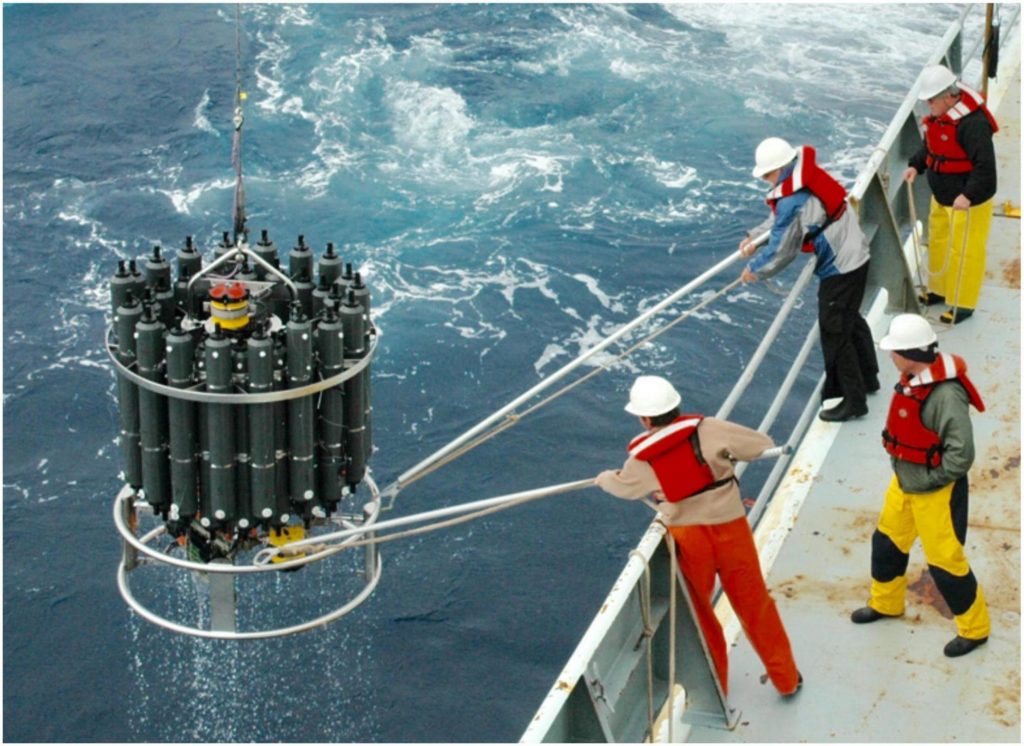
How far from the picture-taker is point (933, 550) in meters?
7.39

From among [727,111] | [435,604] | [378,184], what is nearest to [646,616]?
[435,604]

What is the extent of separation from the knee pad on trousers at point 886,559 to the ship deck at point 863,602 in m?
0.35

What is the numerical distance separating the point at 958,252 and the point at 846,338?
199 centimetres

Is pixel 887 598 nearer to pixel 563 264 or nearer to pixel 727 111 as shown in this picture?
pixel 563 264

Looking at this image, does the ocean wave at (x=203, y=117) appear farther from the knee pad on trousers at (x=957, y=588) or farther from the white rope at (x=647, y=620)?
the white rope at (x=647, y=620)

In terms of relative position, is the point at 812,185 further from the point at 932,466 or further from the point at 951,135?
the point at 932,466

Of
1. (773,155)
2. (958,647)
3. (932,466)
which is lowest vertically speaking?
(958,647)

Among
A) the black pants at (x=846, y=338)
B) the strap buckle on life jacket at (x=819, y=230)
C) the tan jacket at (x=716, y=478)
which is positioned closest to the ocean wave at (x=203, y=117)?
the black pants at (x=846, y=338)

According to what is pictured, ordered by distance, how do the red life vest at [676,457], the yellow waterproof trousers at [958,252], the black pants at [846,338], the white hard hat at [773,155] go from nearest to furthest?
the red life vest at [676,457] < the white hard hat at [773,155] < the black pants at [846,338] < the yellow waterproof trousers at [958,252]

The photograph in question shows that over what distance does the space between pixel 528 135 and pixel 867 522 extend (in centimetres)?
2182

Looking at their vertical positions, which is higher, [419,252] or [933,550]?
[933,550]

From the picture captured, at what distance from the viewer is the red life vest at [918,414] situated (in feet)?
23.6

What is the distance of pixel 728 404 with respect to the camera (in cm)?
736

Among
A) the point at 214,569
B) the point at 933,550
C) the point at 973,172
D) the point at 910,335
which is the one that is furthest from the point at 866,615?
the point at 973,172
